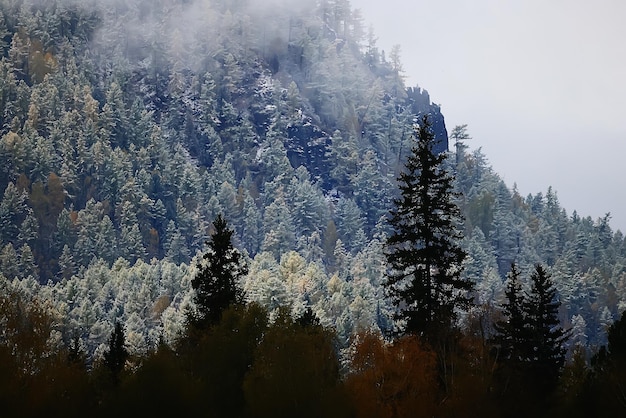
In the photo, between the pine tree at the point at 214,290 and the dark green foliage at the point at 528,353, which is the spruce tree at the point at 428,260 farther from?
the pine tree at the point at 214,290

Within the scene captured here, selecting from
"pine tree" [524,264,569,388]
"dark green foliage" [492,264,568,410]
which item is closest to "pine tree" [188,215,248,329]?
"dark green foliage" [492,264,568,410]

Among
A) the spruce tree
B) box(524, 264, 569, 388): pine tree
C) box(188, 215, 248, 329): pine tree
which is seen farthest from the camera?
box(524, 264, 569, 388): pine tree

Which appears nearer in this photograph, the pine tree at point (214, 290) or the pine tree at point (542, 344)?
the pine tree at point (214, 290)

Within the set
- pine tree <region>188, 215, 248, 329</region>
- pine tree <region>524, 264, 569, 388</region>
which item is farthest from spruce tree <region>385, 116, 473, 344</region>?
pine tree <region>524, 264, 569, 388</region>

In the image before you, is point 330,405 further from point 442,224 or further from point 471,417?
point 442,224

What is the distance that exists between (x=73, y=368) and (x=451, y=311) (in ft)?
61.8

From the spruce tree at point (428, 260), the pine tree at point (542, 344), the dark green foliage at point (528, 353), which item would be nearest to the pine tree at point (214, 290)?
the spruce tree at point (428, 260)

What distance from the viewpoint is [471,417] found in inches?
1330

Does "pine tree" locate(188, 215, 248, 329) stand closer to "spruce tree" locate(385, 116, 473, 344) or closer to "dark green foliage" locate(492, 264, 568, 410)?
"spruce tree" locate(385, 116, 473, 344)

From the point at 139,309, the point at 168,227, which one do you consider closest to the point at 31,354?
the point at 139,309

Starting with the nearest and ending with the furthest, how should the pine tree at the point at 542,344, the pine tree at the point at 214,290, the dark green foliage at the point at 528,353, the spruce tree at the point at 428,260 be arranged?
the spruce tree at the point at 428,260, the dark green foliage at the point at 528,353, the pine tree at the point at 214,290, the pine tree at the point at 542,344

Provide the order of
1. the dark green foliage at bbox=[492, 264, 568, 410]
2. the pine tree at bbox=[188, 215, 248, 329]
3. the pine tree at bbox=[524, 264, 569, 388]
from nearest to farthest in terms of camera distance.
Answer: the dark green foliage at bbox=[492, 264, 568, 410], the pine tree at bbox=[188, 215, 248, 329], the pine tree at bbox=[524, 264, 569, 388]

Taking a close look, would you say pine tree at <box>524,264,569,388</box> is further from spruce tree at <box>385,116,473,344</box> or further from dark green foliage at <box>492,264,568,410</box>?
spruce tree at <box>385,116,473,344</box>

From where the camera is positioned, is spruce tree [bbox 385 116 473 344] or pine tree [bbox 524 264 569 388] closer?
spruce tree [bbox 385 116 473 344]
